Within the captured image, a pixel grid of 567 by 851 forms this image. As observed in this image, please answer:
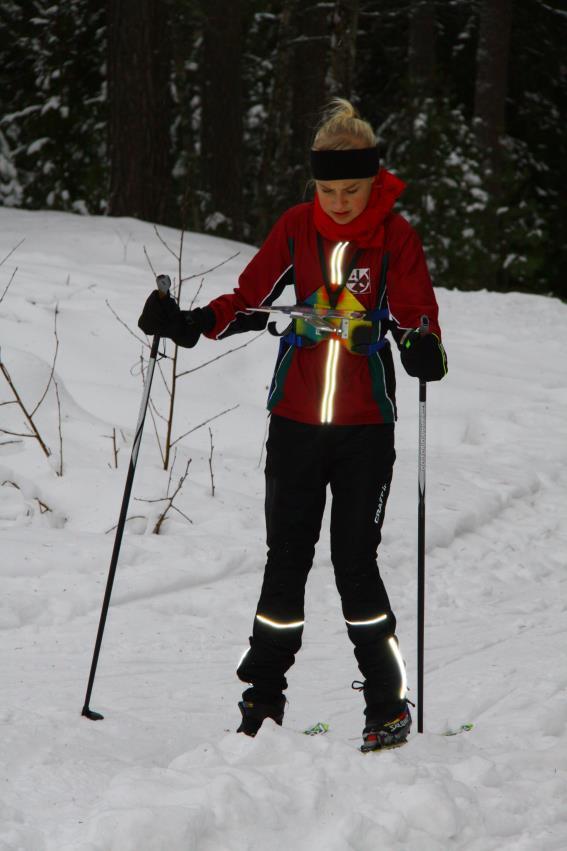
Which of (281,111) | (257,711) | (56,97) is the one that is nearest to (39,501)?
(257,711)

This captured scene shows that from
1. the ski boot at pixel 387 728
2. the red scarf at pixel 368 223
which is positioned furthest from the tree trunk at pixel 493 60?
the ski boot at pixel 387 728

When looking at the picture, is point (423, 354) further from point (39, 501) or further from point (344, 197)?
point (39, 501)

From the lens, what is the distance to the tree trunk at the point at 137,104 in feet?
38.8

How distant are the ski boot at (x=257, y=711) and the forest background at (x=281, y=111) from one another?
848 cm

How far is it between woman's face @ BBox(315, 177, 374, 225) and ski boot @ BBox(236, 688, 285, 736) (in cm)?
160

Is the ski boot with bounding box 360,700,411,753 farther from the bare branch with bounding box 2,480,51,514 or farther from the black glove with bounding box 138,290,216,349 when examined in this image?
the bare branch with bounding box 2,480,51,514

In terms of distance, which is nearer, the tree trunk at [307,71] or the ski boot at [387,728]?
the ski boot at [387,728]

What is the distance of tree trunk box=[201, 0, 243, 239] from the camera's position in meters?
14.8

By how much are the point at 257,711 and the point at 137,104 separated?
9.57 metres

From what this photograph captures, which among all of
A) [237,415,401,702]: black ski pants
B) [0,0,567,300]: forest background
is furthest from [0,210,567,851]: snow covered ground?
[0,0,567,300]: forest background

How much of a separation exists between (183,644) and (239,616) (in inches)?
15.3

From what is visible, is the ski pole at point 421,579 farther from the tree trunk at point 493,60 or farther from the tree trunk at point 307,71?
the tree trunk at point 493,60

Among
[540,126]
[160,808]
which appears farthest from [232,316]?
[540,126]

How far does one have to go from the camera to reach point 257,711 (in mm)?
3611
